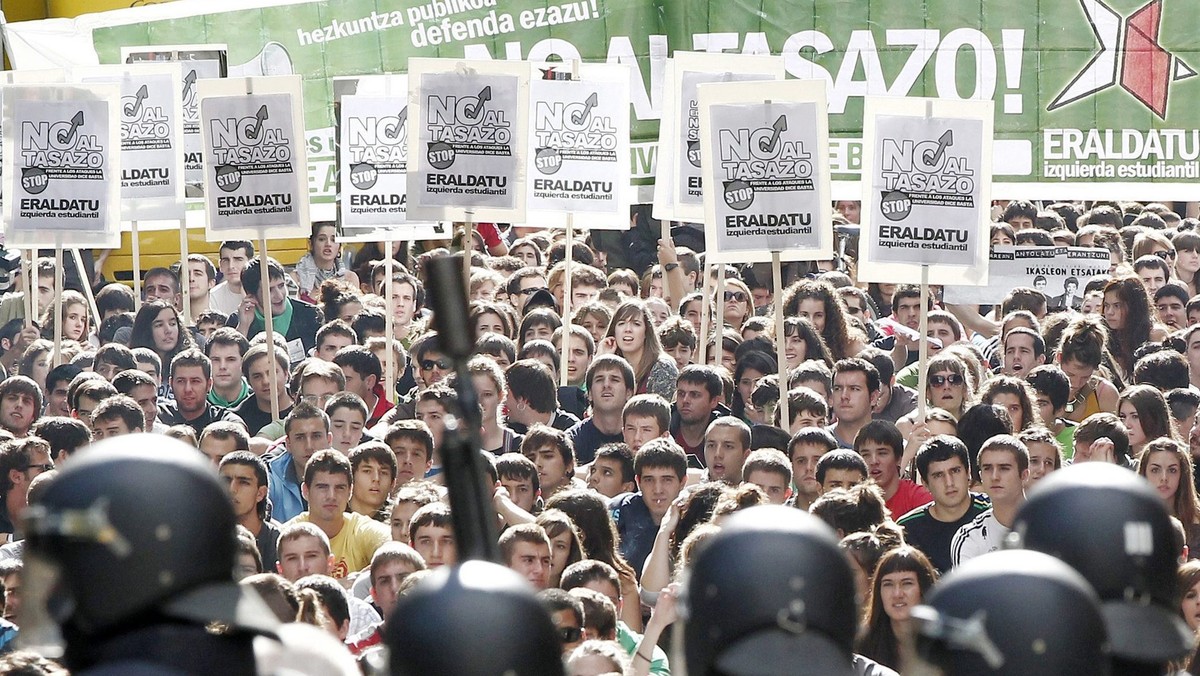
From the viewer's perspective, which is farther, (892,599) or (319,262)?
(319,262)

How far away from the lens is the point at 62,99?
40.8 ft

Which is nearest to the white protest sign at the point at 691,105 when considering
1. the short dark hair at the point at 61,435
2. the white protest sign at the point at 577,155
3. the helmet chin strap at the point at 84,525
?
the white protest sign at the point at 577,155

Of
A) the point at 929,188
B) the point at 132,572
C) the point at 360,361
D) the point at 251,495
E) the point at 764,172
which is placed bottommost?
the point at 251,495

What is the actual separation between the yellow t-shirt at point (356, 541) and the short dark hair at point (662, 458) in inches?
44.0

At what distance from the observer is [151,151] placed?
543 inches

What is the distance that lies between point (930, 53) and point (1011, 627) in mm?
11231

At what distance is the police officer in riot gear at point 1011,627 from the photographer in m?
3.46

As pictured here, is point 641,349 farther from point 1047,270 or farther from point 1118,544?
point 1118,544

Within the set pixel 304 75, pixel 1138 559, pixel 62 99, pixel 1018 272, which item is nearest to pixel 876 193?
pixel 1018 272

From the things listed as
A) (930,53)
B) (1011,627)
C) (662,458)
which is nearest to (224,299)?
(930,53)

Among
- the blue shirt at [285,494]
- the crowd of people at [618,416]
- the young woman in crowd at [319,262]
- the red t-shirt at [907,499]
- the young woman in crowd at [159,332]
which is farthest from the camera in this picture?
the young woman in crowd at [319,262]

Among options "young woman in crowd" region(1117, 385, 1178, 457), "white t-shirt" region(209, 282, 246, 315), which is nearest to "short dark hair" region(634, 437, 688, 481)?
"young woman in crowd" region(1117, 385, 1178, 457)

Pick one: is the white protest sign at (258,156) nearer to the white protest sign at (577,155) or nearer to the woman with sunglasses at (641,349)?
the white protest sign at (577,155)

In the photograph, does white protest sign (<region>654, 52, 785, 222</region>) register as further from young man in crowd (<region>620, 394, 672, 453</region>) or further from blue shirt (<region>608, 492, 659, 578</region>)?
blue shirt (<region>608, 492, 659, 578</region>)
